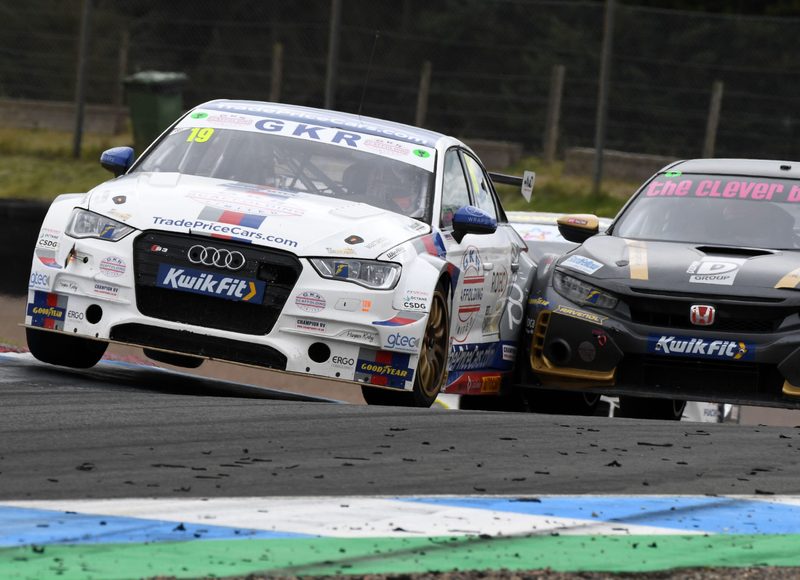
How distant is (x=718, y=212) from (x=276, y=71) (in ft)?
44.5

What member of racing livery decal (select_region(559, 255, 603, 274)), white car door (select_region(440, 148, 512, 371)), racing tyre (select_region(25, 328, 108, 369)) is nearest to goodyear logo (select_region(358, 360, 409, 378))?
white car door (select_region(440, 148, 512, 371))

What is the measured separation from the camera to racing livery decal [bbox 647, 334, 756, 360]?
8.58 meters

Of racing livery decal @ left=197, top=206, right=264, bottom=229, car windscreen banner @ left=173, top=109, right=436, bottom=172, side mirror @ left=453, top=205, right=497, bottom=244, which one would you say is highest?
car windscreen banner @ left=173, top=109, right=436, bottom=172

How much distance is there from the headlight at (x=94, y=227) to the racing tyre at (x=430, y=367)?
53.4 inches

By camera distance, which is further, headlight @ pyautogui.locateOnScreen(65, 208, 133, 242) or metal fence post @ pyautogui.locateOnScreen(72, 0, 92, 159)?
metal fence post @ pyautogui.locateOnScreen(72, 0, 92, 159)

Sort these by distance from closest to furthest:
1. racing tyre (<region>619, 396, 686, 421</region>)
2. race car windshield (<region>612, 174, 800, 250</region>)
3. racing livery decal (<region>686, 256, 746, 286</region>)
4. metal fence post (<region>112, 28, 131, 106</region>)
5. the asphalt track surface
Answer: the asphalt track surface < racing livery decal (<region>686, 256, 746, 286</region>) < race car windshield (<region>612, 174, 800, 250</region>) < racing tyre (<region>619, 396, 686, 421</region>) < metal fence post (<region>112, 28, 131, 106</region>)

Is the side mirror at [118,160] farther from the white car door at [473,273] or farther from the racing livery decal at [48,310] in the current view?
the white car door at [473,273]

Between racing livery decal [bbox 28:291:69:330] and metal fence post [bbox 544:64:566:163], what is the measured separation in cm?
1351

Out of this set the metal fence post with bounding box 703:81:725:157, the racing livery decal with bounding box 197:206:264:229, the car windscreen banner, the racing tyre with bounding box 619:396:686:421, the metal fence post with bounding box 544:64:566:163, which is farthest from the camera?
the metal fence post with bounding box 544:64:566:163

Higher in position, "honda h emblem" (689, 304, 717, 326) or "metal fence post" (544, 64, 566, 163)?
"metal fence post" (544, 64, 566, 163)

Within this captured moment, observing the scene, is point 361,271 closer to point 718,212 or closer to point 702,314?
point 702,314

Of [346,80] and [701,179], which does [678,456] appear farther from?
[346,80]

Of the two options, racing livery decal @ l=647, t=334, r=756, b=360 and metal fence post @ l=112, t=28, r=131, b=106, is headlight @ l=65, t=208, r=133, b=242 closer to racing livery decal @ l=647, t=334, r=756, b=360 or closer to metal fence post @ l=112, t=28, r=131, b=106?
racing livery decal @ l=647, t=334, r=756, b=360

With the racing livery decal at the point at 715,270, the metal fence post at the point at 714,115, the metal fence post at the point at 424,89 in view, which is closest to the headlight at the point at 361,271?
the racing livery decal at the point at 715,270
